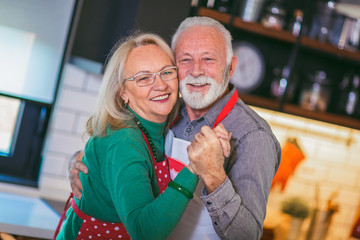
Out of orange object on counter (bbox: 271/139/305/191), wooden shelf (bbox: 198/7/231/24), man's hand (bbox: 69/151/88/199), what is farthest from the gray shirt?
orange object on counter (bbox: 271/139/305/191)

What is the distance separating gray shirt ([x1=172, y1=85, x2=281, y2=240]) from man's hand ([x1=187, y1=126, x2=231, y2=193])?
0.03 m

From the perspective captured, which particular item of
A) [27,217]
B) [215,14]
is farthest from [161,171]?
[215,14]

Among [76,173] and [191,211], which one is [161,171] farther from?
[76,173]

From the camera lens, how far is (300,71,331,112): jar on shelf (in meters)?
3.27

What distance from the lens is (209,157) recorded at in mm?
1267

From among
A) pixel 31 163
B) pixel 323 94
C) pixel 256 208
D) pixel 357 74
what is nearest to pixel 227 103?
pixel 256 208

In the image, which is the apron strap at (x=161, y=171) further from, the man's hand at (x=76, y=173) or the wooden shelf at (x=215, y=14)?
the wooden shelf at (x=215, y=14)

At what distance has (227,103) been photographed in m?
1.65

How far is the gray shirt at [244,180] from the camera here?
1.31m

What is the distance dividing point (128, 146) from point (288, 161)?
2.16 m

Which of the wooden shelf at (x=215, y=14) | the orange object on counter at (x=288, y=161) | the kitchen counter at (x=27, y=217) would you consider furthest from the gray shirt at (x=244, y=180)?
the orange object on counter at (x=288, y=161)

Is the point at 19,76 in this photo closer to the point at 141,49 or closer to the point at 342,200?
the point at 141,49

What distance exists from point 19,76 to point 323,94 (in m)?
1.98

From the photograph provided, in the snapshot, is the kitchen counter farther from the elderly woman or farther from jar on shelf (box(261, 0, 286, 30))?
jar on shelf (box(261, 0, 286, 30))
